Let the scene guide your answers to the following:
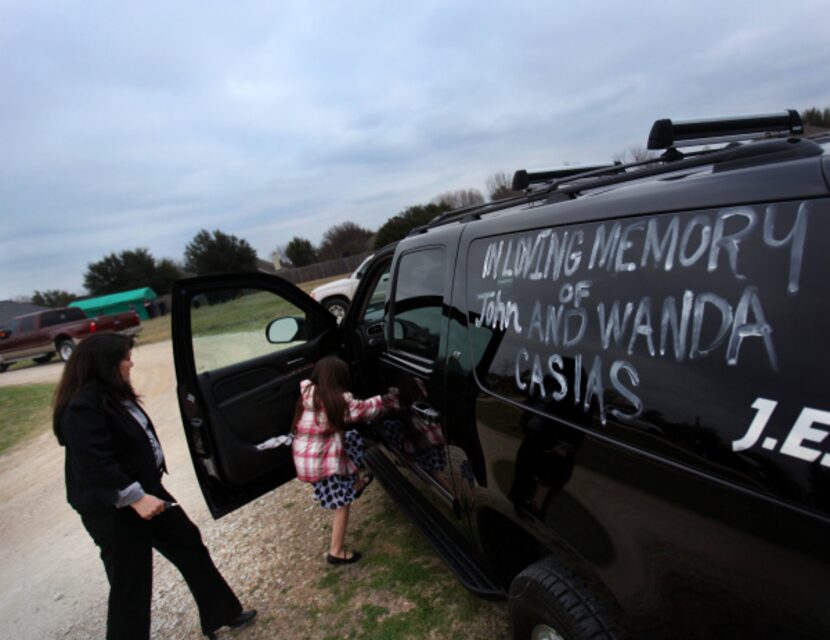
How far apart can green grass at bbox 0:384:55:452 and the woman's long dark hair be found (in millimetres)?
6625

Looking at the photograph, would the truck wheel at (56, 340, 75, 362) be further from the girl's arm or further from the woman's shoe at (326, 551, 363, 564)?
the girl's arm

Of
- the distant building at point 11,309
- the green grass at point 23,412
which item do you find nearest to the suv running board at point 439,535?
the green grass at point 23,412

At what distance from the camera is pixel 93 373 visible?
2.20m

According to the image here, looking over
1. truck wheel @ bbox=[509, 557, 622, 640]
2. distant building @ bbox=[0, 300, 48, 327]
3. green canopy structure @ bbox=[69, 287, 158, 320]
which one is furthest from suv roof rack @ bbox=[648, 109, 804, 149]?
green canopy structure @ bbox=[69, 287, 158, 320]

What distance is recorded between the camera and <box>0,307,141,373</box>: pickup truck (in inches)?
615

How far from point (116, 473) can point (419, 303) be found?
5.17 ft

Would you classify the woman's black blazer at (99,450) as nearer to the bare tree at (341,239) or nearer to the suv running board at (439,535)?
the suv running board at (439,535)

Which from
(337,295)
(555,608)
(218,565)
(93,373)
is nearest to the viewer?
(555,608)

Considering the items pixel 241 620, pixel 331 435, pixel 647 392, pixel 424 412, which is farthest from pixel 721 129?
pixel 241 620

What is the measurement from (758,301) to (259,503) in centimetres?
398

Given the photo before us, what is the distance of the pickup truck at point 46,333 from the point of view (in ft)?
51.3

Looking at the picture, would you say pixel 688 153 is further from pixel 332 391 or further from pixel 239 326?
pixel 239 326

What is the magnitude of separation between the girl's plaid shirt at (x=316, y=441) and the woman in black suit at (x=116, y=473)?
2.28ft

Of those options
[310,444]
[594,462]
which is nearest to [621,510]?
[594,462]
